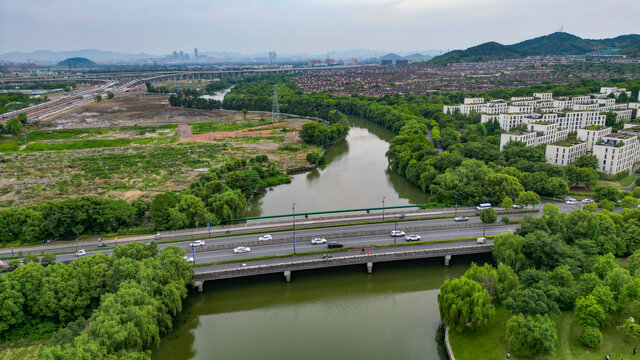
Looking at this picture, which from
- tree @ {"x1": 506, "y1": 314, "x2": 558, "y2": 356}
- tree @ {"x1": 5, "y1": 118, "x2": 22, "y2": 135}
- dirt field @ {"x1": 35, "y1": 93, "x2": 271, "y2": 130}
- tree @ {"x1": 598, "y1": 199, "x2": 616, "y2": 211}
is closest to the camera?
tree @ {"x1": 506, "y1": 314, "x2": 558, "y2": 356}

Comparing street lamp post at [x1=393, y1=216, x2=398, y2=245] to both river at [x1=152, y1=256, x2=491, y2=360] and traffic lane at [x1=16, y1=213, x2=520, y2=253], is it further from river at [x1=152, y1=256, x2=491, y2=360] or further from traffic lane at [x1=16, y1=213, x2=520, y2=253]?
river at [x1=152, y1=256, x2=491, y2=360]

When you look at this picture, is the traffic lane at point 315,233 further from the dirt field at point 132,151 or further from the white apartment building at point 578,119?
the white apartment building at point 578,119

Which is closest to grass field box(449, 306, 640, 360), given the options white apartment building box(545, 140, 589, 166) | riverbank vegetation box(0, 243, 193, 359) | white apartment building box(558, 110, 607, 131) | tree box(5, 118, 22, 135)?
riverbank vegetation box(0, 243, 193, 359)

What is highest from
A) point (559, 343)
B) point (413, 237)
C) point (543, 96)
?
point (543, 96)

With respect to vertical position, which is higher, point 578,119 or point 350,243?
point 578,119

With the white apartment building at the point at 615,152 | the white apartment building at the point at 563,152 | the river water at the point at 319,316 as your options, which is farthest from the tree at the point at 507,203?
the white apartment building at the point at 615,152

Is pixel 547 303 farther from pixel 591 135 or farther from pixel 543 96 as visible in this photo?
pixel 543 96

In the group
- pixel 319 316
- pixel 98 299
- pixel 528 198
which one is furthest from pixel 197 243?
pixel 528 198
